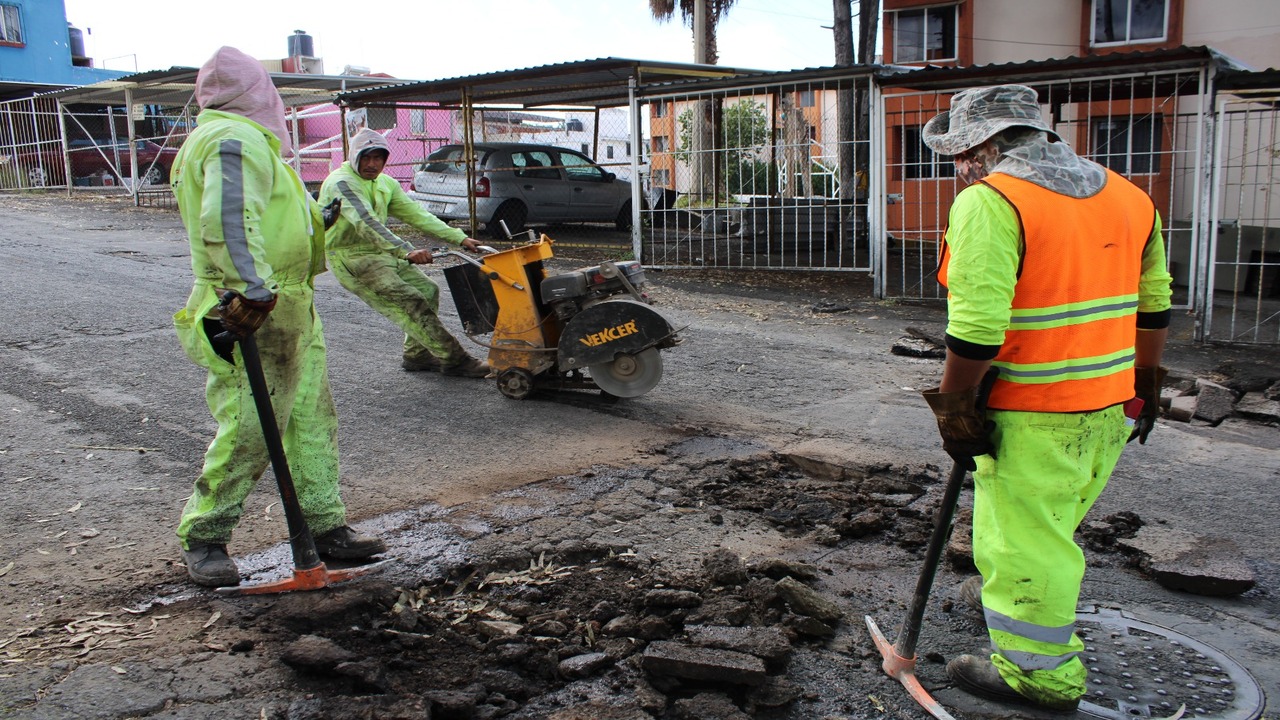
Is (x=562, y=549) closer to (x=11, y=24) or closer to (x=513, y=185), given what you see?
(x=513, y=185)

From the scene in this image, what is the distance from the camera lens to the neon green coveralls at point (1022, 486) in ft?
8.76

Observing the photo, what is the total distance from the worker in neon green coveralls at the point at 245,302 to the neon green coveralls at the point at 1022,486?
2295 millimetres

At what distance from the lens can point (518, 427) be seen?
588 centimetres

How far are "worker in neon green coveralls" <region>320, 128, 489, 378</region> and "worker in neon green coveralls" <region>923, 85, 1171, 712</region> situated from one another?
13.9 feet

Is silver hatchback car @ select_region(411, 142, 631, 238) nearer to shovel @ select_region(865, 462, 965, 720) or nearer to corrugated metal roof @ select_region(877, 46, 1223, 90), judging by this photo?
corrugated metal roof @ select_region(877, 46, 1223, 90)

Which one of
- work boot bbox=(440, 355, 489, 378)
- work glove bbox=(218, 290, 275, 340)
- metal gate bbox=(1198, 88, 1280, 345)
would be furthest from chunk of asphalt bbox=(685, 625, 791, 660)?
metal gate bbox=(1198, 88, 1280, 345)

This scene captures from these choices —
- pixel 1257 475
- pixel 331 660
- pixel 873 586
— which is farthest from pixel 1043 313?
pixel 1257 475

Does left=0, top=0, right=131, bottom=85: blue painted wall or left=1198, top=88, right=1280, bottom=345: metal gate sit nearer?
left=1198, top=88, right=1280, bottom=345: metal gate

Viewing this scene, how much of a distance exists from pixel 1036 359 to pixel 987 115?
74 centimetres

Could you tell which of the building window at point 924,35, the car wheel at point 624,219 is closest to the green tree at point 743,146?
the car wheel at point 624,219

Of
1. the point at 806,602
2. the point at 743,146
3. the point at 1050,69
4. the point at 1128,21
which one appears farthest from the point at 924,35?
the point at 806,602

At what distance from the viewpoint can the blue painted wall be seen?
112 ft

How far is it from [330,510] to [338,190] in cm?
319

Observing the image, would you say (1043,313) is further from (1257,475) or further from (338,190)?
(338,190)
